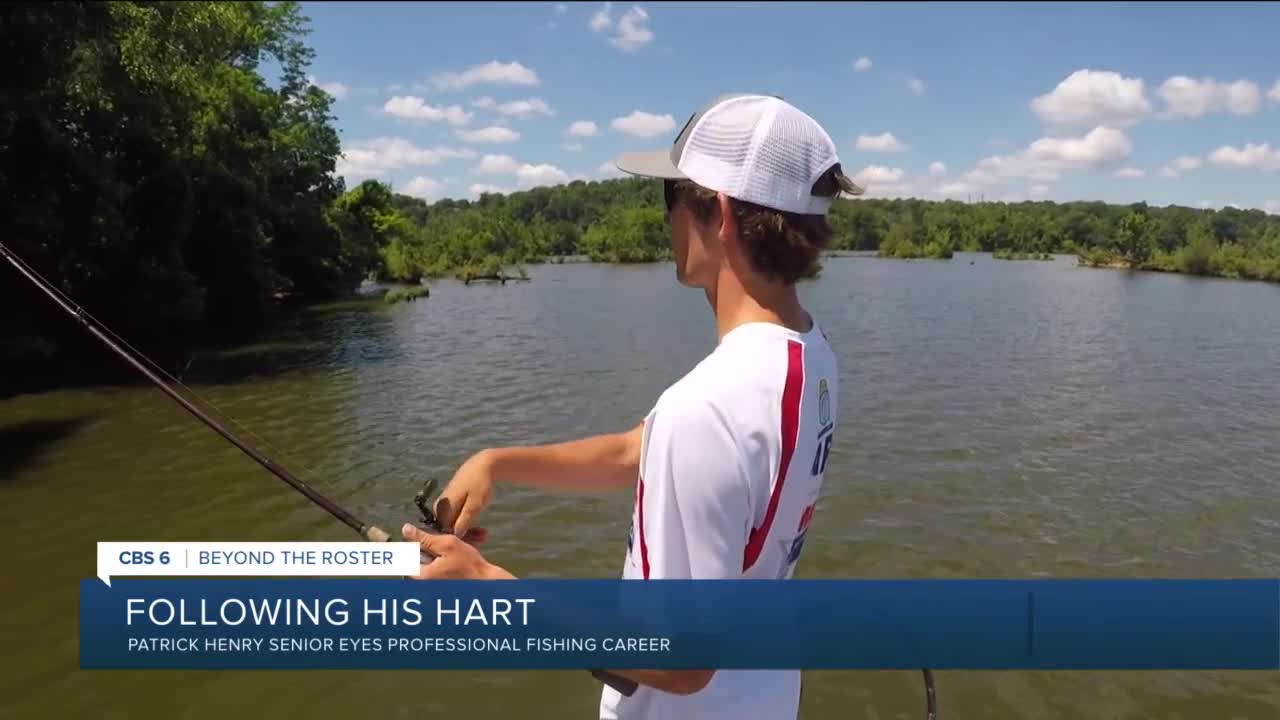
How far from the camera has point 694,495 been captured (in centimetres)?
156

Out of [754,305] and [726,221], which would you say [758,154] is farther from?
[754,305]

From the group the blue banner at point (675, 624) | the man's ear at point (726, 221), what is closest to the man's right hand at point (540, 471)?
the blue banner at point (675, 624)

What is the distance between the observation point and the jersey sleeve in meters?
1.56

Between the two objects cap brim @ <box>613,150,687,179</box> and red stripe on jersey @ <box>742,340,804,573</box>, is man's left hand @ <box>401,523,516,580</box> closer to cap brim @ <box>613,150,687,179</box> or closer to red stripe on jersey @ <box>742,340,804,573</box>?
red stripe on jersey @ <box>742,340,804,573</box>

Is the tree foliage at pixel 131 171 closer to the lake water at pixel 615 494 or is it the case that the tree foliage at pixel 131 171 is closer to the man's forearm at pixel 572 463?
the lake water at pixel 615 494

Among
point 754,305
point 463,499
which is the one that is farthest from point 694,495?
point 463,499

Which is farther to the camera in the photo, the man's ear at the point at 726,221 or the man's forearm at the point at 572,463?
the man's forearm at the point at 572,463

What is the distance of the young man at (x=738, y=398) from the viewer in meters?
1.59

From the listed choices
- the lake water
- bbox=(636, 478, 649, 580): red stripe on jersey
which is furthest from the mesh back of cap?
the lake water

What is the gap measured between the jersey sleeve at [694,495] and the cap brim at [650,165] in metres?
0.62

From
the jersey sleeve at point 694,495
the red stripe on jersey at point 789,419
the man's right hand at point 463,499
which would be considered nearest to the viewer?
the jersey sleeve at point 694,495

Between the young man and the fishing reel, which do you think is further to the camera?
the fishing reel

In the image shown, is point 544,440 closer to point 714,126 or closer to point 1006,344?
point 714,126

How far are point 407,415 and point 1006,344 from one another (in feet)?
77.2
